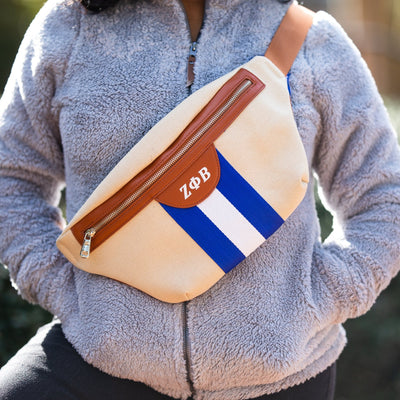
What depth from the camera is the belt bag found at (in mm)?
1663

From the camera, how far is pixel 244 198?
167 cm

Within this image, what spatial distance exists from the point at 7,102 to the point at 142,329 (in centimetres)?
83

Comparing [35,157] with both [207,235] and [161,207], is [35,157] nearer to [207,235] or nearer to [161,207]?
[161,207]

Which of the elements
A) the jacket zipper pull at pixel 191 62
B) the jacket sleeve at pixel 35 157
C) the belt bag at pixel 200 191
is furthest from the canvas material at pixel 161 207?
the jacket sleeve at pixel 35 157

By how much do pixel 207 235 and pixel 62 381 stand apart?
57 cm

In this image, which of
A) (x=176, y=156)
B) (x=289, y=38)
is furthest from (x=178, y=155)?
(x=289, y=38)

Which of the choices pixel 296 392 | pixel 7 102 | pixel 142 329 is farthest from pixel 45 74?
pixel 296 392

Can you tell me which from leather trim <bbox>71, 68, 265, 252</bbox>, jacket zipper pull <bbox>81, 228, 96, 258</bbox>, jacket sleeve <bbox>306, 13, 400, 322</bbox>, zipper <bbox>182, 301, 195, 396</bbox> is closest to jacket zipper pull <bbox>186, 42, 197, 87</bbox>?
leather trim <bbox>71, 68, 265, 252</bbox>

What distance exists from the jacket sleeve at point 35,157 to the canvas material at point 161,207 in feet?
0.68

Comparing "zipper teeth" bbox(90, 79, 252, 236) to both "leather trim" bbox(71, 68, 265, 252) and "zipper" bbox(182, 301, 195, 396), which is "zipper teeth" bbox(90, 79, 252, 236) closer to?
"leather trim" bbox(71, 68, 265, 252)

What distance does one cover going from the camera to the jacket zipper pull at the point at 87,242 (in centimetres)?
170

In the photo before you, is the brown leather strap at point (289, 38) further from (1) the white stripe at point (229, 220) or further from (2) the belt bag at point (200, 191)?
(1) the white stripe at point (229, 220)

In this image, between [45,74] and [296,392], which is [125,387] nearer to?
[296,392]

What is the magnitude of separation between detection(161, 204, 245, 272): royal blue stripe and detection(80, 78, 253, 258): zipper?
0.26 feet
